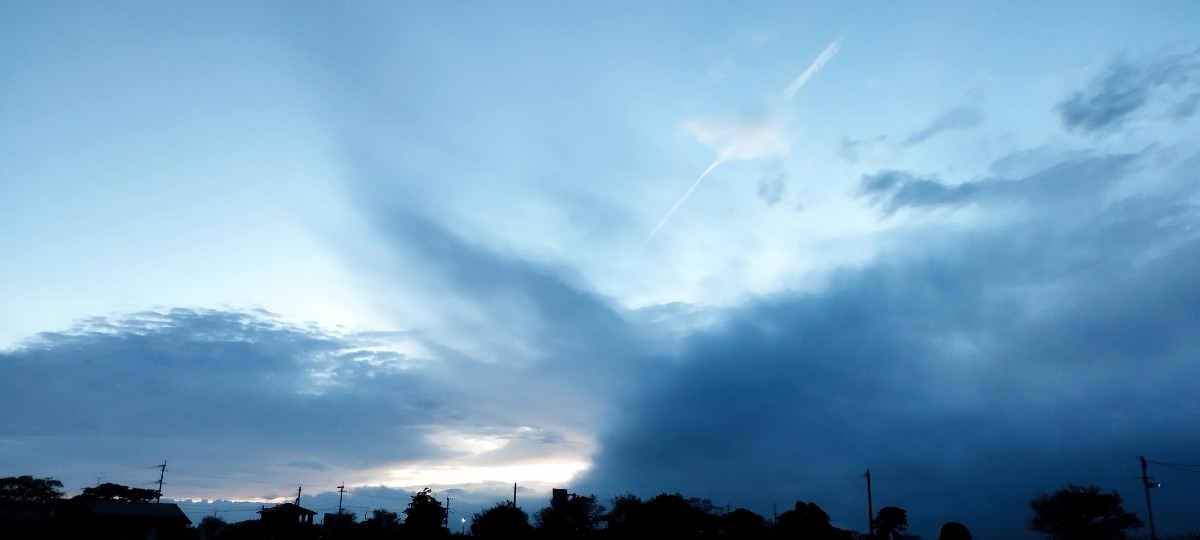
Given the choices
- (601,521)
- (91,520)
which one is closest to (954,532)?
(91,520)

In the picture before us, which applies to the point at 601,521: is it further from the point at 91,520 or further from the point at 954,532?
the point at 954,532

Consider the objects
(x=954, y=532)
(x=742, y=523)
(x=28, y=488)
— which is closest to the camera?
(x=954, y=532)

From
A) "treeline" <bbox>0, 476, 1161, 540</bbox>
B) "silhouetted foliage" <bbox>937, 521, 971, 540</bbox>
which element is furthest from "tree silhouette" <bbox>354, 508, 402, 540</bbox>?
"silhouetted foliage" <bbox>937, 521, 971, 540</bbox>

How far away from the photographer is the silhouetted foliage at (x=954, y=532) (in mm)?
16177

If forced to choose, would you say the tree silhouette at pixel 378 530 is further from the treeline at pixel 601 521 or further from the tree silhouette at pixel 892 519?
the tree silhouette at pixel 892 519

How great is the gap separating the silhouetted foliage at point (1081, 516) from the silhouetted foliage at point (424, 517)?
6258 cm

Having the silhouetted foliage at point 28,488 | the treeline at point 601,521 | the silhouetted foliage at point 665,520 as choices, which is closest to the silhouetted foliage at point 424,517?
the treeline at point 601,521

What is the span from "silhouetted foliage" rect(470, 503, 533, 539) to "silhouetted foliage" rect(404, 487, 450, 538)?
4.01 meters

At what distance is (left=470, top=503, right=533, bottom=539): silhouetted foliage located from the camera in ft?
234

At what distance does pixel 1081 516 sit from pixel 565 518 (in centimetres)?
5343

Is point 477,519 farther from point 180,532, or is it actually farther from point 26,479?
point 26,479

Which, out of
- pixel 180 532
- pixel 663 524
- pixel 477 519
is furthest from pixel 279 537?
pixel 663 524

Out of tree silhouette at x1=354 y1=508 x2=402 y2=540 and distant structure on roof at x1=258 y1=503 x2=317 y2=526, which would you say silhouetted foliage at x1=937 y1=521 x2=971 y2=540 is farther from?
distant structure on roof at x1=258 y1=503 x2=317 y2=526

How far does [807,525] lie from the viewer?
202 ft
